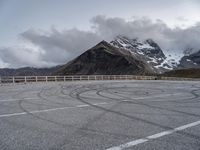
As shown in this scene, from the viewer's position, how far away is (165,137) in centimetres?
675

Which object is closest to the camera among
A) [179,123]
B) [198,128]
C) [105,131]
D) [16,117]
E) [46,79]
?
[105,131]

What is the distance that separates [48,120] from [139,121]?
2.76 meters

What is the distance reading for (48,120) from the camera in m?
8.67

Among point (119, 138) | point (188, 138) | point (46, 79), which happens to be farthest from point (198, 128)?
point (46, 79)

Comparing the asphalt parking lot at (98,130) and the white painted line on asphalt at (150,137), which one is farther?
the asphalt parking lot at (98,130)

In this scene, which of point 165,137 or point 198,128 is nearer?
point 165,137

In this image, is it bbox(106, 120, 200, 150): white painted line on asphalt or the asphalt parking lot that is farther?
the asphalt parking lot

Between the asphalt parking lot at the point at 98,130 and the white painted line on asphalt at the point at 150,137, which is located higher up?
the asphalt parking lot at the point at 98,130

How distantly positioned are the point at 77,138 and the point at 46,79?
3860 cm

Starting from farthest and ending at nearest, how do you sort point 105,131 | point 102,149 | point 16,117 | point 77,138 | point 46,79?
point 46,79 → point 16,117 → point 105,131 → point 77,138 → point 102,149

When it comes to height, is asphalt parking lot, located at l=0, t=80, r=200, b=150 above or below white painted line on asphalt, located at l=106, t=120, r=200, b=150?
above

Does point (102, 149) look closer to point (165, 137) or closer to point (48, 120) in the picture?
point (165, 137)

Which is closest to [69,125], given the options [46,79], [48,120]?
[48,120]

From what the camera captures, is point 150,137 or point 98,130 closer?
point 150,137
